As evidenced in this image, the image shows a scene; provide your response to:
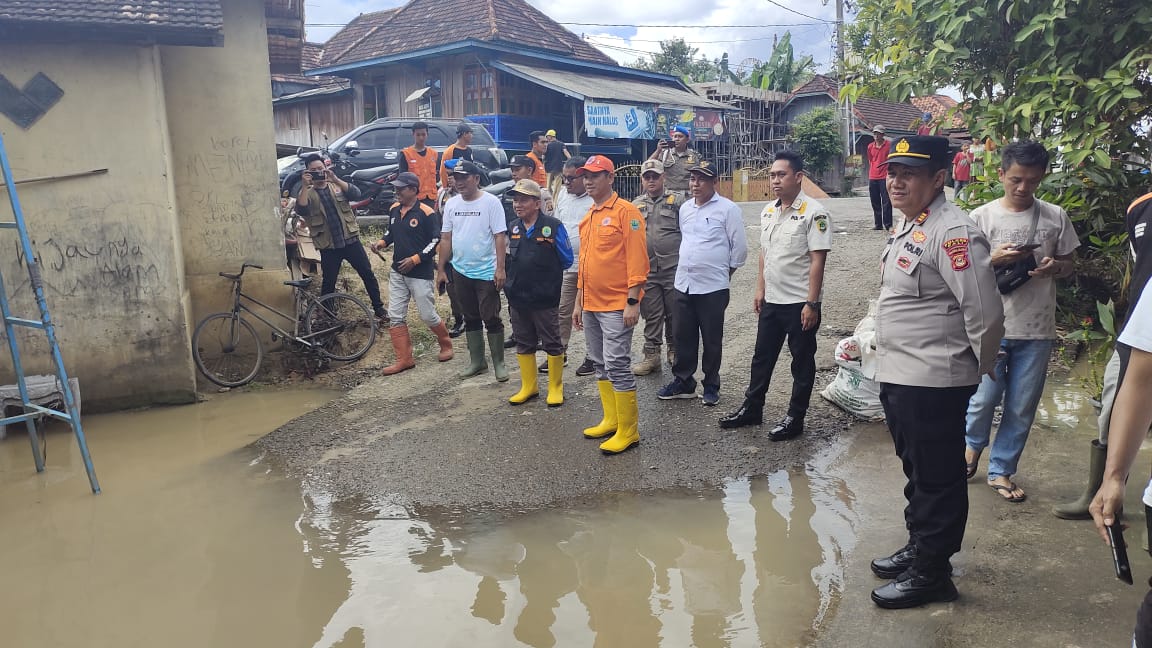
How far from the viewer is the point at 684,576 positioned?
12.9 feet

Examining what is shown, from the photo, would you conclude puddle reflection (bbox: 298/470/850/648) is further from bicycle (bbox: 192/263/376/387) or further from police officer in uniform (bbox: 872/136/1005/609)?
bicycle (bbox: 192/263/376/387)

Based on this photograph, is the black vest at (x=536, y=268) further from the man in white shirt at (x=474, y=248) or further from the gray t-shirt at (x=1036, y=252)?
the gray t-shirt at (x=1036, y=252)

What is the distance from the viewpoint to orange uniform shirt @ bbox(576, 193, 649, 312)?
18.2ft

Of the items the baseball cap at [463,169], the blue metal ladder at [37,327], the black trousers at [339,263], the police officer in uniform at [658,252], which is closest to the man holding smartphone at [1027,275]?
the police officer in uniform at [658,252]

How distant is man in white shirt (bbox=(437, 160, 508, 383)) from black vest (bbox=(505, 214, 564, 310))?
84 centimetres

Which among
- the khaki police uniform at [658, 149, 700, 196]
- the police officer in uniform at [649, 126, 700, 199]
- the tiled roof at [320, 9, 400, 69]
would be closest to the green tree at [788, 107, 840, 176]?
the tiled roof at [320, 9, 400, 69]

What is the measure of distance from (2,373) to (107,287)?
1097mm

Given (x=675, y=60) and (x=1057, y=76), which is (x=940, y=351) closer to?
(x=1057, y=76)

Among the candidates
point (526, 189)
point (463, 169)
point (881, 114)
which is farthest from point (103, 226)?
point (881, 114)

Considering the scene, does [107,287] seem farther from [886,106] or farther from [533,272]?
[886,106]

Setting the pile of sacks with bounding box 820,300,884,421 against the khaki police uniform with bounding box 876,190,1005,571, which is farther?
the pile of sacks with bounding box 820,300,884,421

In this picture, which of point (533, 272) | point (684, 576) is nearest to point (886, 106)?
point (533, 272)

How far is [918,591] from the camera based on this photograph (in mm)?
3314

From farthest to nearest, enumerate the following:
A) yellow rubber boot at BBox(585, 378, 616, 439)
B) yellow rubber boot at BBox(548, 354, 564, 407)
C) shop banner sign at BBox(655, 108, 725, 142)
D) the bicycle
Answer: shop banner sign at BBox(655, 108, 725, 142) → the bicycle → yellow rubber boot at BBox(548, 354, 564, 407) → yellow rubber boot at BBox(585, 378, 616, 439)
